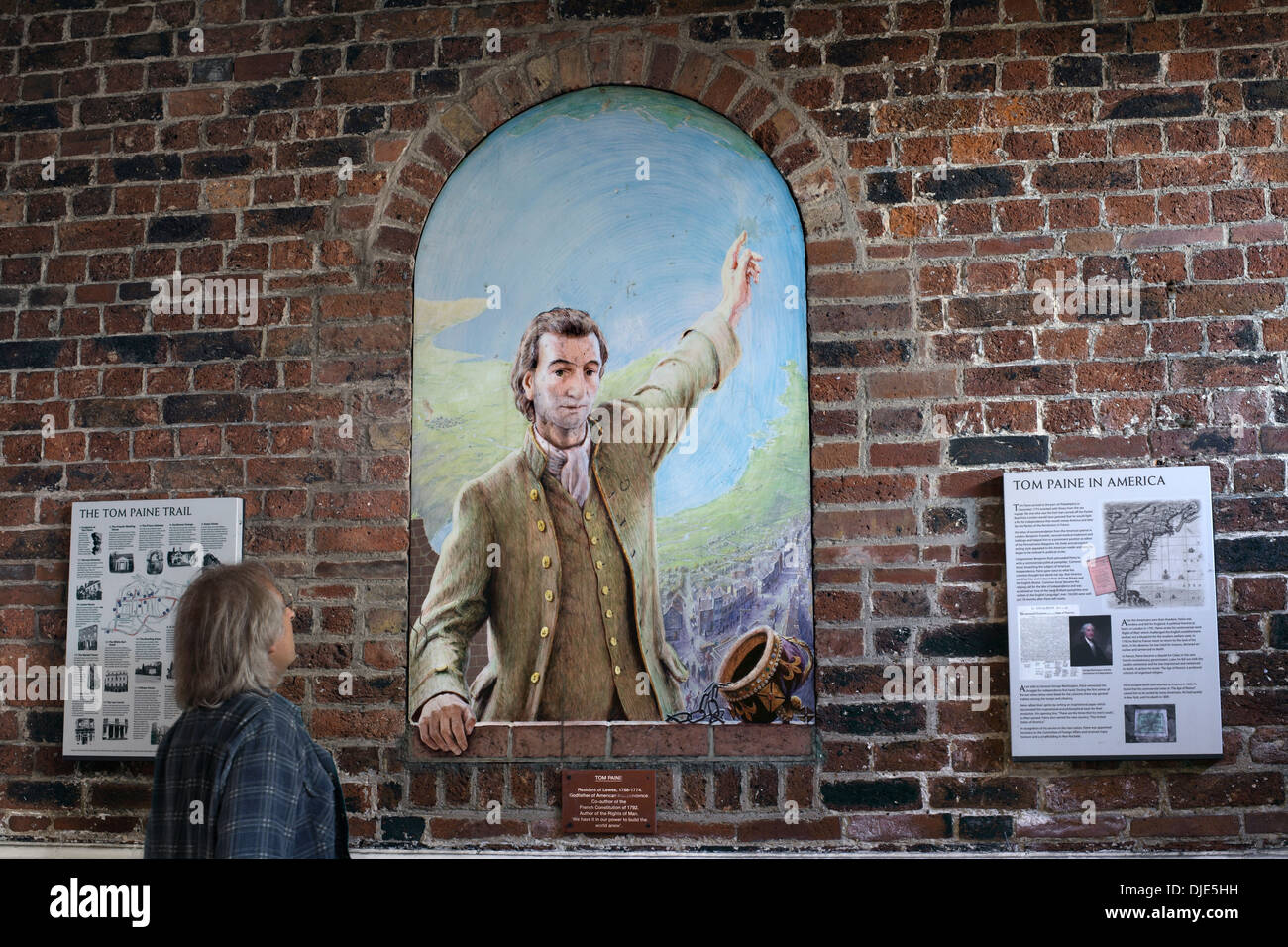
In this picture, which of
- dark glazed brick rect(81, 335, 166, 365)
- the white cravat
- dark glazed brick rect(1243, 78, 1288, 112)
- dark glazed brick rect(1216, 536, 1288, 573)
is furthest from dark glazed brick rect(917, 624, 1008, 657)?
dark glazed brick rect(81, 335, 166, 365)

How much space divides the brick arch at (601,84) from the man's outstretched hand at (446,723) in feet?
3.75

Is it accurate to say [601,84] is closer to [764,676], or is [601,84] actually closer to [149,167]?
[149,167]

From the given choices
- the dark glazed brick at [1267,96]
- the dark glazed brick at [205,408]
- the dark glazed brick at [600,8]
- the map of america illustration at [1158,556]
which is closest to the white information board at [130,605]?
the dark glazed brick at [205,408]

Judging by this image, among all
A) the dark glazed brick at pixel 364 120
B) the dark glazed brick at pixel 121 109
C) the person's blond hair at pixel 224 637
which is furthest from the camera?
the dark glazed brick at pixel 121 109

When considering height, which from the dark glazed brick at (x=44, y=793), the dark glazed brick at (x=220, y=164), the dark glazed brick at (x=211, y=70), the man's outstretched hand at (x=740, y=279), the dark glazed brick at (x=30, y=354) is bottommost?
the dark glazed brick at (x=44, y=793)

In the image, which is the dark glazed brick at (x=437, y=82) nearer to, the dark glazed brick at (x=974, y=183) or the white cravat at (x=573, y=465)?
the white cravat at (x=573, y=465)

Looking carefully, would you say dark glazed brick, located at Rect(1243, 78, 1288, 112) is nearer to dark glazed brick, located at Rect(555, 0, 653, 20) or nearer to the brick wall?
the brick wall

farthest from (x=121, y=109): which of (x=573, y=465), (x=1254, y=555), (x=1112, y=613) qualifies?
(x=1254, y=555)

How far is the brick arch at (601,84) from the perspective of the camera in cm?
326

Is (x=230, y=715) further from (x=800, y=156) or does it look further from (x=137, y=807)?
(x=800, y=156)

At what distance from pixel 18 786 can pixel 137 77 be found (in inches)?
85.4

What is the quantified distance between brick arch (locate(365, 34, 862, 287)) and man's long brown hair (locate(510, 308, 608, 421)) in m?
0.37

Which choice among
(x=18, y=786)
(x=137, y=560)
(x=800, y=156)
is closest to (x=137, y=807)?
(x=18, y=786)
